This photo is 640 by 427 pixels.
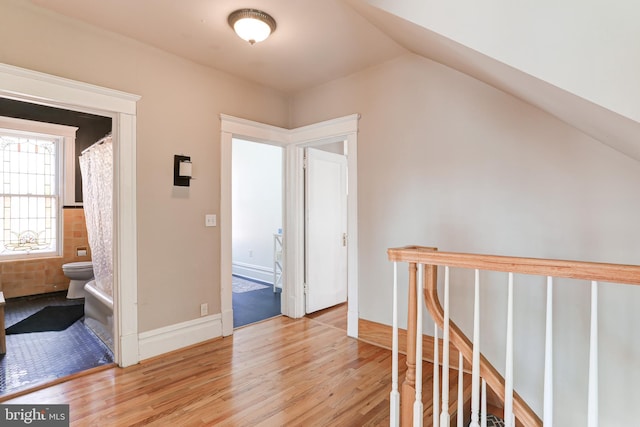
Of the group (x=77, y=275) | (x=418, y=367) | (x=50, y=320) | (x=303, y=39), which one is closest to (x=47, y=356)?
(x=50, y=320)

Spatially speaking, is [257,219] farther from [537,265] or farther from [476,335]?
[537,265]

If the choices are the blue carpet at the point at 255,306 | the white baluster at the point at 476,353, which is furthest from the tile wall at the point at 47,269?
the white baluster at the point at 476,353

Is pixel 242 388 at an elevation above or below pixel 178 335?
below

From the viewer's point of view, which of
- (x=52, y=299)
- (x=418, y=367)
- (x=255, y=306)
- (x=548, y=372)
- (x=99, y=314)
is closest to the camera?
(x=548, y=372)

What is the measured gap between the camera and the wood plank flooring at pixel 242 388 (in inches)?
76.5

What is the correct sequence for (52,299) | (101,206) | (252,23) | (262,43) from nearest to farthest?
(252,23) → (262,43) → (101,206) → (52,299)

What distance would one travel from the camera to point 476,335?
139cm

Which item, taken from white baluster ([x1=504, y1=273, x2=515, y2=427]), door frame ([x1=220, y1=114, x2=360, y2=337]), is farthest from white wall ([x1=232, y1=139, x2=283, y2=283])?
white baluster ([x1=504, y1=273, x2=515, y2=427])

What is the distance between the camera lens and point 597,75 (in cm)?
115

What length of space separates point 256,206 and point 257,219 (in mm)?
246

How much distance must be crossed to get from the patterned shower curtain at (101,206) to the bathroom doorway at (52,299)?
0.49 m

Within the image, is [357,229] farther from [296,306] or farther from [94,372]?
[94,372]

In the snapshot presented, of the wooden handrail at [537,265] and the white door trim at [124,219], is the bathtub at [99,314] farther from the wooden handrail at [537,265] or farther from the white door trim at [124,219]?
the wooden handrail at [537,265]

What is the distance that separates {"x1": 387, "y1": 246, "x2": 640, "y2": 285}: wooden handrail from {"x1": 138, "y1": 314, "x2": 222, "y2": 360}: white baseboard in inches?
88.4
